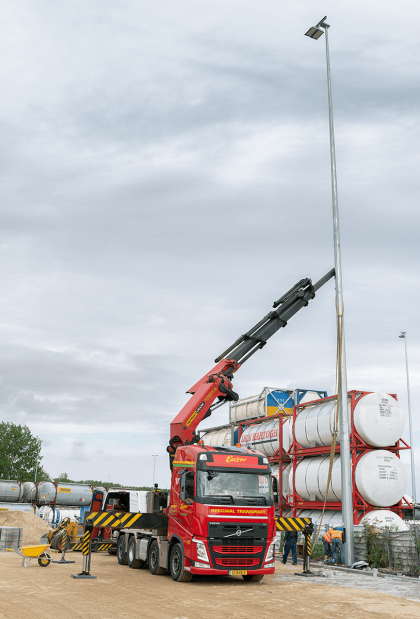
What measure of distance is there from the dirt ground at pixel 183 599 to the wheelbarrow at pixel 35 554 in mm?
1134

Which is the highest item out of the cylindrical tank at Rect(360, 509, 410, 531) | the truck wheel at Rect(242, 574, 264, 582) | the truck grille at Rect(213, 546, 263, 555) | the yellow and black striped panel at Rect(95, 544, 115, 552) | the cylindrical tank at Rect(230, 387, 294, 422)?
the cylindrical tank at Rect(230, 387, 294, 422)

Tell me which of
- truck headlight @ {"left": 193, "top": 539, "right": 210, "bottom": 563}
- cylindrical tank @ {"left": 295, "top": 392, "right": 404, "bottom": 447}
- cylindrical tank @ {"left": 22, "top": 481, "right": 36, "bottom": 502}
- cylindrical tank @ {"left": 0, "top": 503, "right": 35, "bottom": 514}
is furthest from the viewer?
cylindrical tank @ {"left": 22, "top": 481, "right": 36, "bottom": 502}

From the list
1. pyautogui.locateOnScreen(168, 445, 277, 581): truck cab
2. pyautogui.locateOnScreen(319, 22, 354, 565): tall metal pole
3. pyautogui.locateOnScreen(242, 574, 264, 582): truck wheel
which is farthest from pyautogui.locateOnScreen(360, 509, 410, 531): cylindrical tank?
pyautogui.locateOnScreen(168, 445, 277, 581): truck cab

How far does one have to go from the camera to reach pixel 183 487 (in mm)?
15516

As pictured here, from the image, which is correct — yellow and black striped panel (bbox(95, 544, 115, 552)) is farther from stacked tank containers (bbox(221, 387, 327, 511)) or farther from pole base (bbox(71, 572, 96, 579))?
stacked tank containers (bbox(221, 387, 327, 511))

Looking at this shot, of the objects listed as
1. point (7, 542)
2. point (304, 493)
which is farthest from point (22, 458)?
point (304, 493)

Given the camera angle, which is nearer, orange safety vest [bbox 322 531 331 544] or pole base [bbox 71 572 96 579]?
pole base [bbox 71 572 96 579]

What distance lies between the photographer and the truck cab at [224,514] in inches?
565

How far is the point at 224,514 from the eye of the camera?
14.6 meters

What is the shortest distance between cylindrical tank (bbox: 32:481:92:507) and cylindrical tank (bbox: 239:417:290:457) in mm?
20017

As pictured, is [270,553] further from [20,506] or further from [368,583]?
[20,506]

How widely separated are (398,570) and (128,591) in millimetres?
8548

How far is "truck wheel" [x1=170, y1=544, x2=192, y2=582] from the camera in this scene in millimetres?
14898

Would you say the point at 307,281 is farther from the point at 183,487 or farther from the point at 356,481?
the point at 183,487
